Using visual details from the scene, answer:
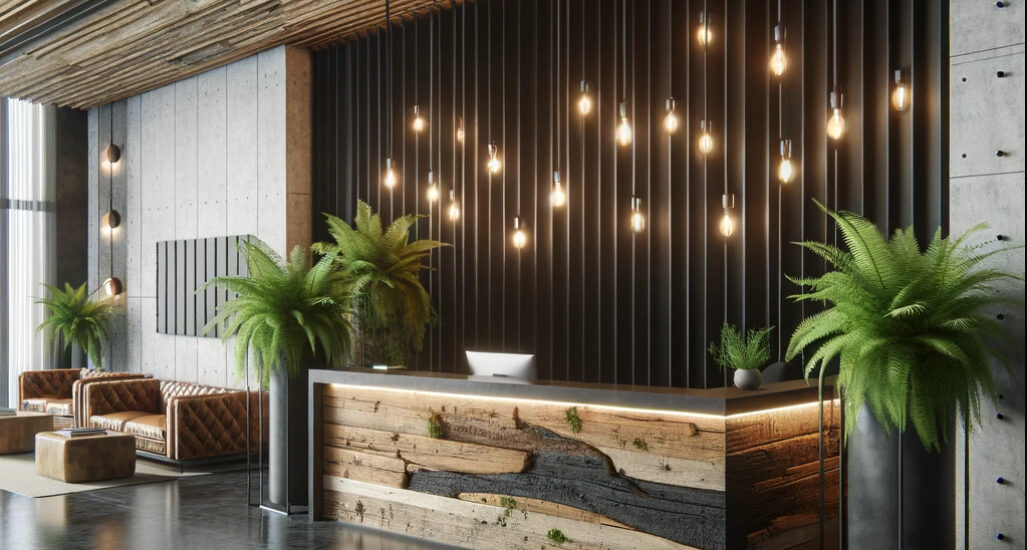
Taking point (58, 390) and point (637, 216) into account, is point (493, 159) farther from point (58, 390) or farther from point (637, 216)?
point (58, 390)

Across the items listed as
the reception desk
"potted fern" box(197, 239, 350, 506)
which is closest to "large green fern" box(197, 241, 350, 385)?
"potted fern" box(197, 239, 350, 506)

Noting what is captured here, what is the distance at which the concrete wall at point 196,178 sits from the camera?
33.2 ft

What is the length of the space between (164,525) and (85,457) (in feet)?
6.93

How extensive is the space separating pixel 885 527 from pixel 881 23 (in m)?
3.35

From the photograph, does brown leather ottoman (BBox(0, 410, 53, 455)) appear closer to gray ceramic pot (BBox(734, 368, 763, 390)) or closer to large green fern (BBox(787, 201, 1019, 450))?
gray ceramic pot (BBox(734, 368, 763, 390))

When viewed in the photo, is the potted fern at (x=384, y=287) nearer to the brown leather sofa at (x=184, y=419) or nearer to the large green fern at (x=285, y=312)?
the large green fern at (x=285, y=312)

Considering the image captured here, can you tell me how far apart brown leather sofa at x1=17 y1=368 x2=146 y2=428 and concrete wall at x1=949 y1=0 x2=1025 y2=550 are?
9.30 m

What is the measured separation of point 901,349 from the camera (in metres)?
4.00

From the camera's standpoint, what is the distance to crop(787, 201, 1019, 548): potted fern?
3992 mm

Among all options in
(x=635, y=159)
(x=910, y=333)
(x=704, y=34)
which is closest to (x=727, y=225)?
(x=635, y=159)

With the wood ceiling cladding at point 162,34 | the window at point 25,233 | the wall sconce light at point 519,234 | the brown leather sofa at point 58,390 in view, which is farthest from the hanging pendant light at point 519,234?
Answer: the window at point 25,233

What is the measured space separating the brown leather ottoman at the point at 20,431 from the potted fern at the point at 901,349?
908cm

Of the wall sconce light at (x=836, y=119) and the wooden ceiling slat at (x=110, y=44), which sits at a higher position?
the wooden ceiling slat at (x=110, y=44)

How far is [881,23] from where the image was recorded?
596cm
